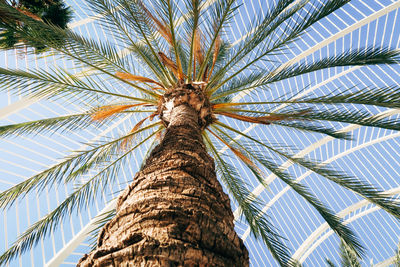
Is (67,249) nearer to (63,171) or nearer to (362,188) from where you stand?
(63,171)

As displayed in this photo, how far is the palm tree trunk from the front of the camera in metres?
1.54

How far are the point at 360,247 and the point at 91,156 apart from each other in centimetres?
489

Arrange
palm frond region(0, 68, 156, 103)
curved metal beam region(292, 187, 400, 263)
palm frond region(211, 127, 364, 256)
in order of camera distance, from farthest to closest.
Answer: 1. curved metal beam region(292, 187, 400, 263)
2. palm frond region(211, 127, 364, 256)
3. palm frond region(0, 68, 156, 103)

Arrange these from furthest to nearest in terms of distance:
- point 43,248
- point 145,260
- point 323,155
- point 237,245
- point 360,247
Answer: point 323,155 < point 43,248 < point 360,247 < point 237,245 < point 145,260

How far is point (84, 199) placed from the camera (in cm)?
605

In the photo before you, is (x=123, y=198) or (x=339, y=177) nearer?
(x=123, y=198)

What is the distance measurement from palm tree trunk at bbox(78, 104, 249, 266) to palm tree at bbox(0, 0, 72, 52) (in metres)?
3.38

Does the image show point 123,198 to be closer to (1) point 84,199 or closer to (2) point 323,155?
(1) point 84,199

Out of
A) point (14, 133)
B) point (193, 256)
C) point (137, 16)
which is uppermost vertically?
point (137, 16)

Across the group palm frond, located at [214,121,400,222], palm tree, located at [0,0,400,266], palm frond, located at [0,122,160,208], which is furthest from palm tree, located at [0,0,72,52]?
palm frond, located at [214,121,400,222]

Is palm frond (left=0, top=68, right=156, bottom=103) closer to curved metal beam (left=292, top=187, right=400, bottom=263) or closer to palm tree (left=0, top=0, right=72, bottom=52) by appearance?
palm tree (left=0, top=0, right=72, bottom=52)

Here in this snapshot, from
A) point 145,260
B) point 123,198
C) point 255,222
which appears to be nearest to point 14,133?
point 123,198

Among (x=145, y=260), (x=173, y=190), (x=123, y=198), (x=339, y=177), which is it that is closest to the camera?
(x=145, y=260)

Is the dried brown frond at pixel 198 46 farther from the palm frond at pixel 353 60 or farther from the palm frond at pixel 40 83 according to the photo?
the palm frond at pixel 40 83
